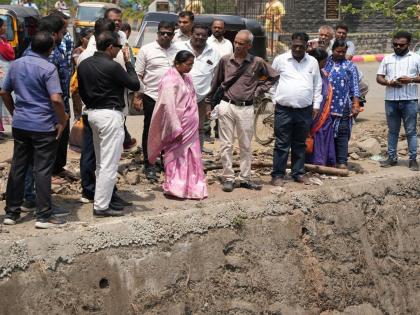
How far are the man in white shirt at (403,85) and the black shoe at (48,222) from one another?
13.9ft

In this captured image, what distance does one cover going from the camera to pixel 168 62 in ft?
23.9

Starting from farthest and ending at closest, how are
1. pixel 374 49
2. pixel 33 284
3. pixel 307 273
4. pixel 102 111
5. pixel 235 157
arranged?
pixel 374 49 → pixel 235 157 → pixel 307 273 → pixel 102 111 → pixel 33 284

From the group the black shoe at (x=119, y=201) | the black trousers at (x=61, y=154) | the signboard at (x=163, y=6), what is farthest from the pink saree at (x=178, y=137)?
the signboard at (x=163, y=6)

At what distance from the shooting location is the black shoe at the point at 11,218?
5.61m

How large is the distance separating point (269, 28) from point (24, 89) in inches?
595

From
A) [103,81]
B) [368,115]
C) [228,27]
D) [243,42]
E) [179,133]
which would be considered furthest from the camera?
[228,27]

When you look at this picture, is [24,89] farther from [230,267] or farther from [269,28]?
[269,28]

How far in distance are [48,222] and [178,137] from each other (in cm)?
159

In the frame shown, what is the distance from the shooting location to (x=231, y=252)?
6164mm

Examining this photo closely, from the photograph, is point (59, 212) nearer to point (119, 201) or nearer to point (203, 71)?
point (119, 201)

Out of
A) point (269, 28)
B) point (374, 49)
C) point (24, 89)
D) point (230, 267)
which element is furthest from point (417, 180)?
point (374, 49)

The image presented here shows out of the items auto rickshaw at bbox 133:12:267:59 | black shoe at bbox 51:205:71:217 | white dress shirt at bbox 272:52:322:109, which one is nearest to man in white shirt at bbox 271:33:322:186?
white dress shirt at bbox 272:52:322:109

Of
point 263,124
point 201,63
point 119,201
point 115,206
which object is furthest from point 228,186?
point 263,124

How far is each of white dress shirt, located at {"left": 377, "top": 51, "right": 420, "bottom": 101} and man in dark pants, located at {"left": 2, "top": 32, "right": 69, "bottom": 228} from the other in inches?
165
